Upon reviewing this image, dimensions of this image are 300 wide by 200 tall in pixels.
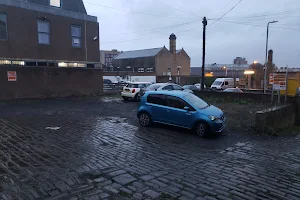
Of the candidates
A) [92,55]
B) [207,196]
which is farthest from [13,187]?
[92,55]

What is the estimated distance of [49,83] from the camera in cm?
2100

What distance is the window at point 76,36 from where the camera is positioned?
2376cm

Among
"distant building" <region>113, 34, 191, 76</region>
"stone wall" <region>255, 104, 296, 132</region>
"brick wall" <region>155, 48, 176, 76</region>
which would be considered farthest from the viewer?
"brick wall" <region>155, 48, 176, 76</region>

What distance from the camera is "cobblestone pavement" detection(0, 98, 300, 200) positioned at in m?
4.53

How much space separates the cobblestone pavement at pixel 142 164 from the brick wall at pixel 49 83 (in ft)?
34.5

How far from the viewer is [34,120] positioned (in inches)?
447

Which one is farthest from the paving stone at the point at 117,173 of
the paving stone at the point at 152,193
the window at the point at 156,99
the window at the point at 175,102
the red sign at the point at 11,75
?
the red sign at the point at 11,75

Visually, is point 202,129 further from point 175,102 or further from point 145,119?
point 145,119

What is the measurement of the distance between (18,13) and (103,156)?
61.0 ft

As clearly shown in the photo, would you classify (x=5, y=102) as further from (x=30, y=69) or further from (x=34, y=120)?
(x=34, y=120)

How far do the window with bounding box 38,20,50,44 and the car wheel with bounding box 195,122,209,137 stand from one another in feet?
59.2

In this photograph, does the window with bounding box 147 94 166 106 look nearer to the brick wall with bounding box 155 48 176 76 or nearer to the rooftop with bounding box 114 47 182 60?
the brick wall with bounding box 155 48 176 76

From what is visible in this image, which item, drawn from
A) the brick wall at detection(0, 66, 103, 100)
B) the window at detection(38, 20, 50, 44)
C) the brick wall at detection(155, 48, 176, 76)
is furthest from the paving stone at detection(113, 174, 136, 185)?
the brick wall at detection(155, 48, 176, 76)

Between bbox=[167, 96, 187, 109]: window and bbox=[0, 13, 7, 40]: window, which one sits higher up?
bbox=[0, 13, 7, 40]: window
